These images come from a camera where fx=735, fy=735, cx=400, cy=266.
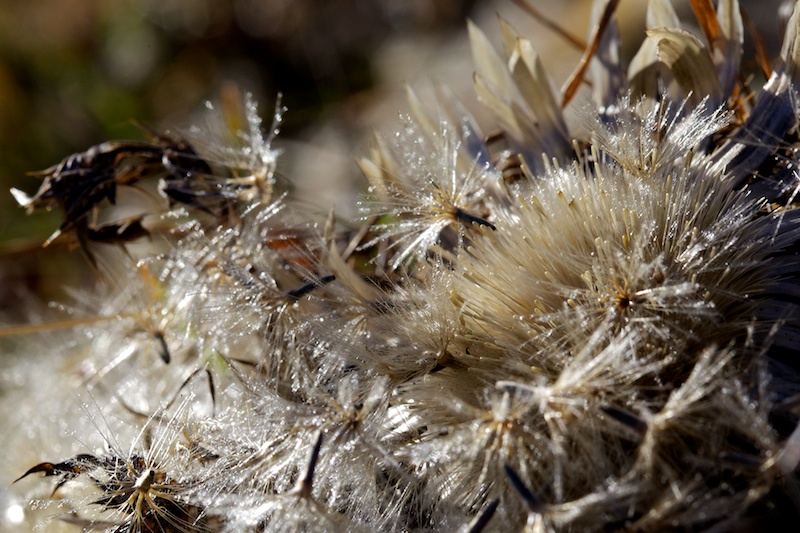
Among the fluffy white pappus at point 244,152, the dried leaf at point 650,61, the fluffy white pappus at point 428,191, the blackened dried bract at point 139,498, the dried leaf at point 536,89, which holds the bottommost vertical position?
the blackened dried bract at point 139,498

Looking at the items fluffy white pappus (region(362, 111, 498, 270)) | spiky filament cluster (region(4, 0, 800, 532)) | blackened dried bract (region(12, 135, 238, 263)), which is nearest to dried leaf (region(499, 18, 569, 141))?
spiky filament cluster (region(4, 0, 800, 532))

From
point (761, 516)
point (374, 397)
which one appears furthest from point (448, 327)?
point (761, 516)

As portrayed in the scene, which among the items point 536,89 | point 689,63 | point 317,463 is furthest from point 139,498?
point 689,63

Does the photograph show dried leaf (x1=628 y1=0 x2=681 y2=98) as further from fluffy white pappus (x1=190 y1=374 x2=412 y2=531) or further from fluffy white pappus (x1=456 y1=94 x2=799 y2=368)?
fluffy white pappus (x1=190 y1=374 x2=412 y2=531)

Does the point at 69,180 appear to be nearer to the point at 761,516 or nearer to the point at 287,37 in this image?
the point at 761,516

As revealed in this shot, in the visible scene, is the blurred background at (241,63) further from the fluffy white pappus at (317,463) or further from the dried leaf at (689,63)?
the fluffy white pappus at (317,463)

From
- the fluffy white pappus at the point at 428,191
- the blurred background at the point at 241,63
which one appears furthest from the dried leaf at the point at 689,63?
the blurred background at the point at 241,63
